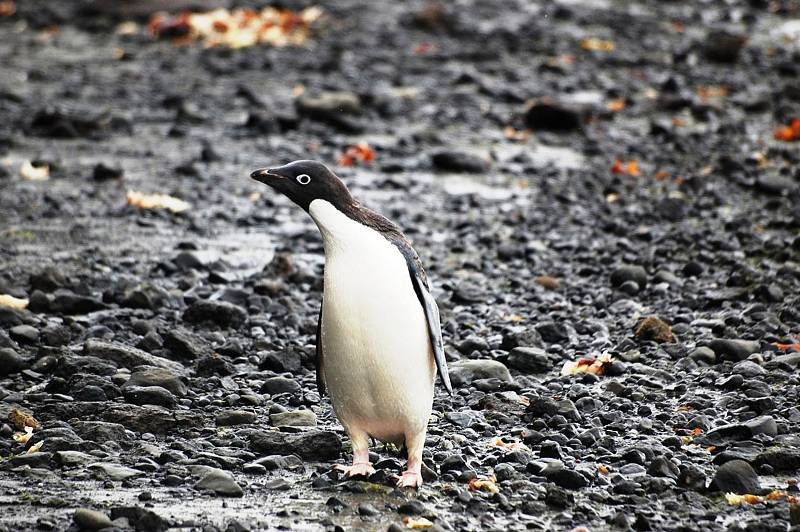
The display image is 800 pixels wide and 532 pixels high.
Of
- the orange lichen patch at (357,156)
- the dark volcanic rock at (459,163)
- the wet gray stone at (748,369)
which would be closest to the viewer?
the wet gray stone at (748,369)

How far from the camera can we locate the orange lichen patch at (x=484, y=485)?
4.98m

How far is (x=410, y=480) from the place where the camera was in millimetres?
5016

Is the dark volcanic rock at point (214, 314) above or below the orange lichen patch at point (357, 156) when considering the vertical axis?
above

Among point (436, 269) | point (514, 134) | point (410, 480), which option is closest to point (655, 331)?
point (436, 269)

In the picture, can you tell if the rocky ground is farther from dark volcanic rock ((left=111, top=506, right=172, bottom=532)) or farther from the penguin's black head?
the penguin's black head

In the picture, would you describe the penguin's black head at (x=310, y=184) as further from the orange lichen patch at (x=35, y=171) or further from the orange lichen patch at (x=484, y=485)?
the orange lichen patch at (x=35, y=171)

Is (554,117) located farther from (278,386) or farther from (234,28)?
(278,386)

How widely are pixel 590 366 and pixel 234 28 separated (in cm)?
1130

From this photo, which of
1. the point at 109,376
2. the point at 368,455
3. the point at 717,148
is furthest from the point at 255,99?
the point at 368,455

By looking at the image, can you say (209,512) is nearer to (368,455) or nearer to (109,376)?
(368,455)

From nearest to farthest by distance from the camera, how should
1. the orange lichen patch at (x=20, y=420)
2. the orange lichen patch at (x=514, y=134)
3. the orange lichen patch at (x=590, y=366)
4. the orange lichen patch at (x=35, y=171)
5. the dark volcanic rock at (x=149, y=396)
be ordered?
1. the orange lichen patch at (x=20, y=420)
2. the dark volcanic rock at (x=149, y=396)
3. the orange lichen patch at (x=590, y=366)
4. the orange lichen patch at (x=35, y=171)
5. the orange lichen patch at (x=514, y=134)

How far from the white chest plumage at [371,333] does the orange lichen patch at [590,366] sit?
5.20 ft

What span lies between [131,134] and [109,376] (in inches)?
256

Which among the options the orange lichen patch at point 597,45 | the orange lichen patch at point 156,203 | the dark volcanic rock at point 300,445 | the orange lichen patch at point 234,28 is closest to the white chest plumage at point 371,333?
the dark volcanic rock at point 300,445
